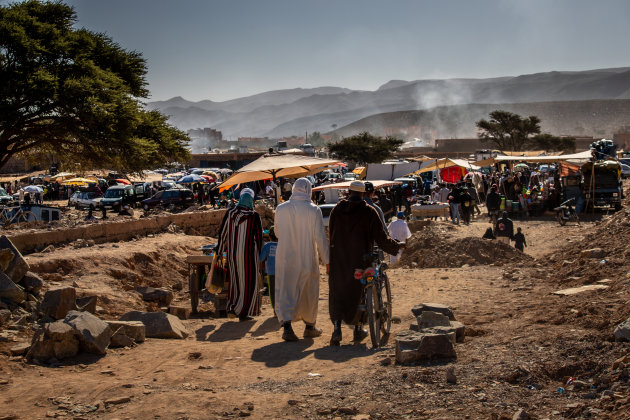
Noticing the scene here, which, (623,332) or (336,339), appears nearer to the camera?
(623,332)

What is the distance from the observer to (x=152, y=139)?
17.8m

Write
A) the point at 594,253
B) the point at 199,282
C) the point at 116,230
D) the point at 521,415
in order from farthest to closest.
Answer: the point at 116,230
the point at 594,253
the point at 199,282
the point at 521,415

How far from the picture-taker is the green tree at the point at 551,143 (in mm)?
79438

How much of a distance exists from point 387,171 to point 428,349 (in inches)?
903

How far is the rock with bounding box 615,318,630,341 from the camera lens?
466 centimetres

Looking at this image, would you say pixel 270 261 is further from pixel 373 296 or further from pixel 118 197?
pixel 118 197

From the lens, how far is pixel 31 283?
762 cm

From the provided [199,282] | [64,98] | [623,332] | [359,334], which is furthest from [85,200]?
[623,332]

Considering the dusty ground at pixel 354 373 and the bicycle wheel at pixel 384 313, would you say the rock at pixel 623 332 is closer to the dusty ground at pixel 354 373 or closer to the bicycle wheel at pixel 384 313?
the dusty ground at pixel 354 373

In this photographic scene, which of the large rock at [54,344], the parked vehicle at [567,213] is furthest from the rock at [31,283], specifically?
the parked vehicle at [567,213]

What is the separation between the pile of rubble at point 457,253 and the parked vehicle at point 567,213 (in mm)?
6932

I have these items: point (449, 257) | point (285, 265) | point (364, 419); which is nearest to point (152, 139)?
point (449, 257)

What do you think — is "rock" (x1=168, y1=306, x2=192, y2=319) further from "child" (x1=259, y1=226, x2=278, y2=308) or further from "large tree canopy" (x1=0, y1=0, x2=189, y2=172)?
"large tree canopy" (x1=0, y1=0, x2=189, y2=172)

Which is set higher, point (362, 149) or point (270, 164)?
point (362, 149)
